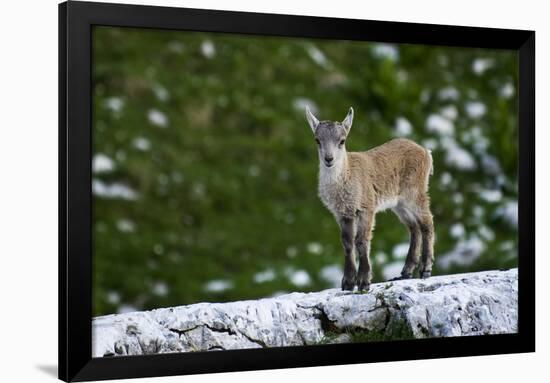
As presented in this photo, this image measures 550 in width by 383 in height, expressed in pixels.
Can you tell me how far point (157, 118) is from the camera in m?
7.19

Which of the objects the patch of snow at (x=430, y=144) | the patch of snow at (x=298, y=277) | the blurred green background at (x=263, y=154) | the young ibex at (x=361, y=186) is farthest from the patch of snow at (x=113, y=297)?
the patch of snow at (x=430, y=144)

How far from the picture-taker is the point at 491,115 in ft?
23.1

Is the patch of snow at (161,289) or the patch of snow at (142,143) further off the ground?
the patch of snow at (142,143)

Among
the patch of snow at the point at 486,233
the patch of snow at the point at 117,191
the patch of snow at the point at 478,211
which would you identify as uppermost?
the patch of snow at the point at 117,191

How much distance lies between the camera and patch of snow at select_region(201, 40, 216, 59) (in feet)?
23.5

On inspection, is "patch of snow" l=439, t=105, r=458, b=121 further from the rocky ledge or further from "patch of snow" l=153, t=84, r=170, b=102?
"patch of snow" l=153, t=84, r=170, b=102

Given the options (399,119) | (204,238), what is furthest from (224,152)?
(399,119)

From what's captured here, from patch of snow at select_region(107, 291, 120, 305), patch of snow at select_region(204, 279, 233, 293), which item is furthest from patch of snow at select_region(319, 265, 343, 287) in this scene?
patch of snow at select_region(107, 291, 120, 305)

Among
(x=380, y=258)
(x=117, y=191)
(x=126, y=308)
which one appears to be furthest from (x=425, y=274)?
(x=117, y=191)

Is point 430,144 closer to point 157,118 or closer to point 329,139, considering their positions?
point 329,139

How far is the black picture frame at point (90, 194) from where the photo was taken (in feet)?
17.6

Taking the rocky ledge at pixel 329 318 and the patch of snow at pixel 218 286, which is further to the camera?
the patch of snow at pixel 218 286

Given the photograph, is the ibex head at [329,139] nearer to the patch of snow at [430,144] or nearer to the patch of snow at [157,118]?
the patch of snow at [430,144]

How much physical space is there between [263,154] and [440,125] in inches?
53.0
